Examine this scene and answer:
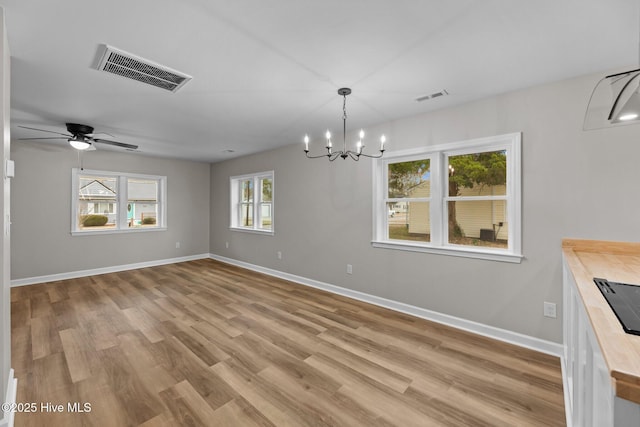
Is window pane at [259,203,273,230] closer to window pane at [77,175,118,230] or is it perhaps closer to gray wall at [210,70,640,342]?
gray wall at [210,70,640,342]

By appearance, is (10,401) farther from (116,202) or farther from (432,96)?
(116,202)

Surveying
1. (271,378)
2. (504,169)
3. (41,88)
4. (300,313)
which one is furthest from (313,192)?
(41,88)

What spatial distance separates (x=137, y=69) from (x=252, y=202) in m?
4.03

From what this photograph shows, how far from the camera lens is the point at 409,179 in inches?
145

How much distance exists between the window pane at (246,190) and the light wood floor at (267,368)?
3067 mm

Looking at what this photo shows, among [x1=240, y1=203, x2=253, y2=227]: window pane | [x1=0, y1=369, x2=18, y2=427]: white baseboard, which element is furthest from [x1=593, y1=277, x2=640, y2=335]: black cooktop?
[x1=240, y1=203, x2=253, y2=227]: window pane

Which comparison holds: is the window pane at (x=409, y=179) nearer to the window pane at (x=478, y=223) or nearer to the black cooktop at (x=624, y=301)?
the window pane at (x=478, y=223)

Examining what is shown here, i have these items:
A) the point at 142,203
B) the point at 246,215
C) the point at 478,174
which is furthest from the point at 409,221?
the point at 142,203

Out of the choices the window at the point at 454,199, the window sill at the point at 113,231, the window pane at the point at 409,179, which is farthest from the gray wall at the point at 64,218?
the window pane at the point at 409,179

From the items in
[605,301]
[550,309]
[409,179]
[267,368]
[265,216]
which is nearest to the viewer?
[605,301]

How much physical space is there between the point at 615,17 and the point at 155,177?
7.36 metres

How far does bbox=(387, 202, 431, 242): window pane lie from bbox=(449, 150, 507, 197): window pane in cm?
44

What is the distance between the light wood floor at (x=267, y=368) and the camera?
1.81 m

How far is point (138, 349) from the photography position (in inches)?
103
